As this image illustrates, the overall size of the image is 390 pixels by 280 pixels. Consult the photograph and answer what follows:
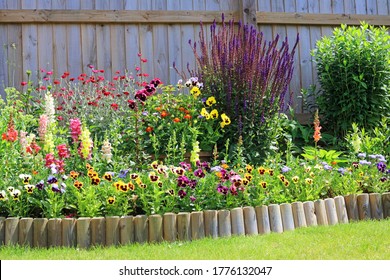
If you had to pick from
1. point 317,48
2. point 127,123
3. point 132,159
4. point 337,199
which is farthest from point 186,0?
point 337,199

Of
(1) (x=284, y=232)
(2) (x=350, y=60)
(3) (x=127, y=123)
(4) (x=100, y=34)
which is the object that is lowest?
(1) (x=284, y=232)

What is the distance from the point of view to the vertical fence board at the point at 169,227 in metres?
3.73

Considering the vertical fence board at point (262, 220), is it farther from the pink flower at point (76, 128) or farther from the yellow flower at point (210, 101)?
the yellow flower at point (210, 101)

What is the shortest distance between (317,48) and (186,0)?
157 cm

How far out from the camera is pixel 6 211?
3.99m

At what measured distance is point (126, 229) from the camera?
3.72m

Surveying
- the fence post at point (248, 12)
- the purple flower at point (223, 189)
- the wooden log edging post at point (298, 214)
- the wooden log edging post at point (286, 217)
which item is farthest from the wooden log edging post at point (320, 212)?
the fence post at point (248, 12)

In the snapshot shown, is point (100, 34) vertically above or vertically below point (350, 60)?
above

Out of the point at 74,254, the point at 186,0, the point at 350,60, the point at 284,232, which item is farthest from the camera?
the point at 186,0

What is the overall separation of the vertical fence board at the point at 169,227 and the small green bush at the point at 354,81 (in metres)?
3.12

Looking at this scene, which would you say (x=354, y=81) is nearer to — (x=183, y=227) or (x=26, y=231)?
(x=183, y=227)

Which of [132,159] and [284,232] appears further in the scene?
[132,159]

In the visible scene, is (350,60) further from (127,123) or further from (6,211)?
(6,211)

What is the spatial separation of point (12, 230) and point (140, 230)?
0.75 m
